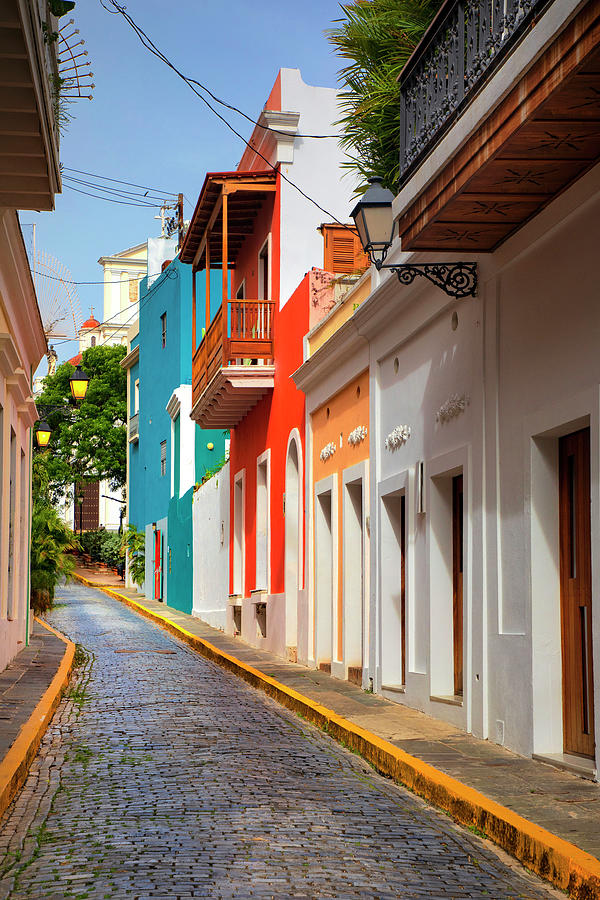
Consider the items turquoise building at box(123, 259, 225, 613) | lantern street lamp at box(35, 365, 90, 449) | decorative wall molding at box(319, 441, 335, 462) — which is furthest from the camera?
turquoise building at box(123, 259, 225, 613)

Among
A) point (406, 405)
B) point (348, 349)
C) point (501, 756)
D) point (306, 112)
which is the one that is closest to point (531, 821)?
point (501, 756)

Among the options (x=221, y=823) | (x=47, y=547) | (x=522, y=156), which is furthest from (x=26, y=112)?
(x=47, y=547)

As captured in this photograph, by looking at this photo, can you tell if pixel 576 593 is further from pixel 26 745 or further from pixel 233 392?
pixel 233 392

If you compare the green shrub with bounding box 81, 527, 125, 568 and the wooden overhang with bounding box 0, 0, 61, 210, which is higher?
the wooden overhang with bounding box 0, 0, 61, 210

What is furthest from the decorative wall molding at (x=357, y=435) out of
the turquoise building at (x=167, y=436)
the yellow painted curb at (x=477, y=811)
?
the turquoise building at (x=167, y=436)

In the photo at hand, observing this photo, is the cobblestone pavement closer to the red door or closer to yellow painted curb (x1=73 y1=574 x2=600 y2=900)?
yellow painted curb (x1=73 y1=574 x2=600 y2=900)

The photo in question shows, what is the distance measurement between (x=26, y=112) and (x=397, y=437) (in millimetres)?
5594

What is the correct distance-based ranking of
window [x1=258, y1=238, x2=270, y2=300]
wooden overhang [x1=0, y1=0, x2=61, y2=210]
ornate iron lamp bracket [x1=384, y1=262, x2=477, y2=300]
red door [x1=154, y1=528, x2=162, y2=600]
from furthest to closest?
red door [x1=154, y1=528, x2=162, y2=600] < window [x1=258, y1=238, x2=270, y2=300] < ornate iron lamp bracket [x1=384, y1=262, x2=477, y2=300] < wooden overhang [x1=0, y1=0, x2=61, y2=210]

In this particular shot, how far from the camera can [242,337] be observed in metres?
18.6

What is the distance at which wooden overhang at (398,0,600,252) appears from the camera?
5.87 metres

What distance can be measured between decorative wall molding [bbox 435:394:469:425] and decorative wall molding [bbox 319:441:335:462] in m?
4.71

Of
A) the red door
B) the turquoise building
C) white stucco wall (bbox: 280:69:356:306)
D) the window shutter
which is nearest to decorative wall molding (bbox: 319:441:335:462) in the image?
the window shutter

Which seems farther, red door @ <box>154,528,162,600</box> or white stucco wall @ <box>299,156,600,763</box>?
red door @ <box>154,528,162,600</box>

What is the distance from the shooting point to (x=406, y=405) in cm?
1177
